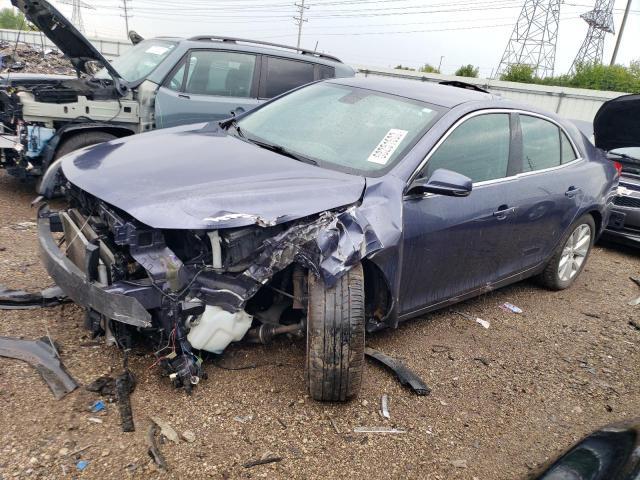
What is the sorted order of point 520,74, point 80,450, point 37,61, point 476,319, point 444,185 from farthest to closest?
point 520,74
point 37,61
point 476,319
point 444,185
point 80,450

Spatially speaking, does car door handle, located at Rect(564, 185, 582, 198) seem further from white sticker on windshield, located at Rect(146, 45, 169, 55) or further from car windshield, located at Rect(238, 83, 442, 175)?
white sticker on windshield, located at Rect(146, 45, 169, 55)

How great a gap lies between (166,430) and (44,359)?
87cm

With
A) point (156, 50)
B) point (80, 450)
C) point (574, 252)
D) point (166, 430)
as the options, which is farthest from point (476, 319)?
point (156, 50)

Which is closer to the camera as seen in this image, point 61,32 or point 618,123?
point 61,32

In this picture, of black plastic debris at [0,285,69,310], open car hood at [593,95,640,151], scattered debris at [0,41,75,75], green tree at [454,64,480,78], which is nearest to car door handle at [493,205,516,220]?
black plastic debris at [0,285,69,310]

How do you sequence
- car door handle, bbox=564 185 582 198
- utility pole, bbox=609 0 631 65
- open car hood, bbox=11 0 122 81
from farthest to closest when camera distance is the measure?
1. utility pole, bbox=609 0 631 65
2. open car hood, bbox=11 0 122 81
3. car door handle, bbox=564 185 582 198

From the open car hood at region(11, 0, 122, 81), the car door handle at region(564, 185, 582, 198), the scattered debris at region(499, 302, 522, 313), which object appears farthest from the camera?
the open car hood at region(11, 0, 122, 81)

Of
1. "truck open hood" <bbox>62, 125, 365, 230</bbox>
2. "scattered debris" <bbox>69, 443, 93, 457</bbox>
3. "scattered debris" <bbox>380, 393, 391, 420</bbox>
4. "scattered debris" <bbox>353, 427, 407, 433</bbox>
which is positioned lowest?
"scattered debris" <bbox>353, 427, 407, 433</bbox>

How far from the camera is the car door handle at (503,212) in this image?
11.7 feet

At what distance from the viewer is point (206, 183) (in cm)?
271

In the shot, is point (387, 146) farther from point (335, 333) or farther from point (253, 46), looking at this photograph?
point (253, 46)

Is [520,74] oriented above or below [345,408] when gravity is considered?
above

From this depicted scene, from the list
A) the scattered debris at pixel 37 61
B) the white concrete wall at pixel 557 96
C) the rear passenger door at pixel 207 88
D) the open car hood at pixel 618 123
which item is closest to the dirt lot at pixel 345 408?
the rear passenger door at pixel 207 88

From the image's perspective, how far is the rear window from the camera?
644cm
